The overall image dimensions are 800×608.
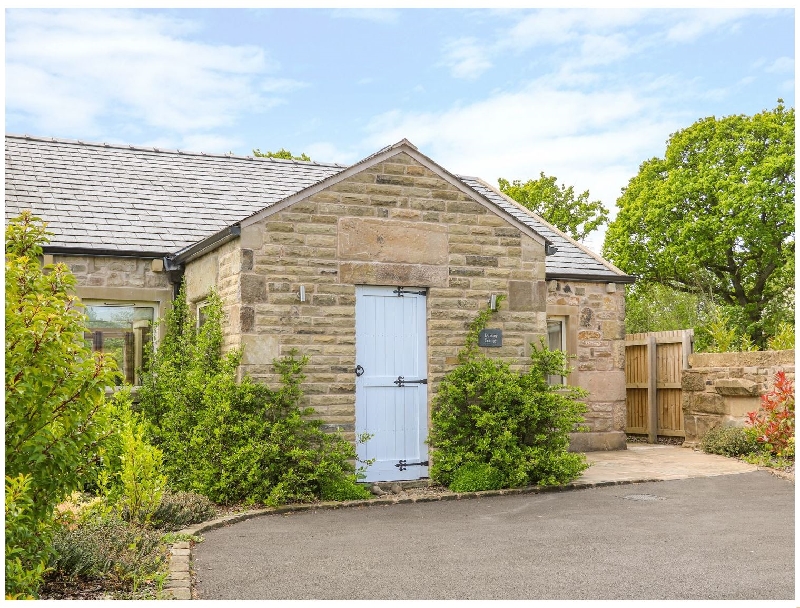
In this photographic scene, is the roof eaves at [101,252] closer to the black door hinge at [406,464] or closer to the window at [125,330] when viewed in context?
the window at [125,330]

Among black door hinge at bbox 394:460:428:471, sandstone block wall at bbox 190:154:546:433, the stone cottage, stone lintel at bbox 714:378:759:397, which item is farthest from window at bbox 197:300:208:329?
stone lintel at bbox 714:378:759:397

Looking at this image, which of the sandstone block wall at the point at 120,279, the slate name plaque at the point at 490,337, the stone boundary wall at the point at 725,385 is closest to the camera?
the slate name plaque at the point at 490,337

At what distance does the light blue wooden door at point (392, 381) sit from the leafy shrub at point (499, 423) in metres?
0.27

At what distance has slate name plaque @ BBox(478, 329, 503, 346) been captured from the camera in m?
10.5

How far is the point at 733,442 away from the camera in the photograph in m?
13.3

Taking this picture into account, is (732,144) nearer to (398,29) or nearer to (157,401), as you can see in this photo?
(398,29)

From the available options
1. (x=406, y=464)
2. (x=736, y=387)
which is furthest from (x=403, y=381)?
(x=736, y=387)

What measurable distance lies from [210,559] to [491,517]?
3079 millimetres

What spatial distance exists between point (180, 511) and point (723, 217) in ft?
75.2

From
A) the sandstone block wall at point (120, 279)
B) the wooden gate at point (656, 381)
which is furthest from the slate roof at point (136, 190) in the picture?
the wooden gate at point (656, 381)

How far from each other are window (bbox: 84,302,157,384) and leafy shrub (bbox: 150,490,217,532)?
13.5 feet

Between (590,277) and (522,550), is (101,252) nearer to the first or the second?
(522,550)

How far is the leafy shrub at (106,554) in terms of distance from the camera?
579 cm

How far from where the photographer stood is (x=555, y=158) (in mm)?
34750
